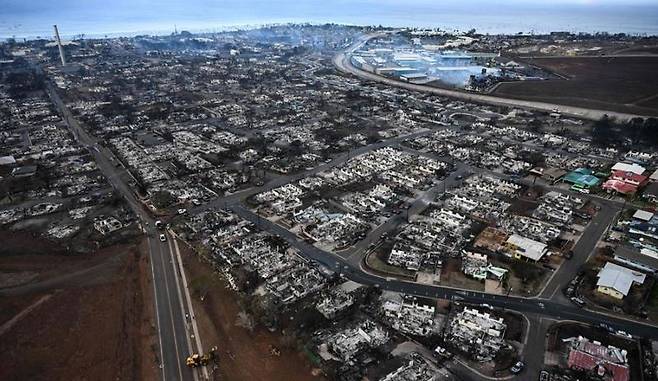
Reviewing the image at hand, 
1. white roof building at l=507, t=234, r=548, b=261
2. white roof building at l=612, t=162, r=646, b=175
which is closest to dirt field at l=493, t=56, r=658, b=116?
white roof building at l=612, t=162, r=646, b=175

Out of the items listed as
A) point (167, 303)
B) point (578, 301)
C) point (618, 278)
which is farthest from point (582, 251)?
point (167, 303)

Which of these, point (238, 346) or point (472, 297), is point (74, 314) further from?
point (472, 297)

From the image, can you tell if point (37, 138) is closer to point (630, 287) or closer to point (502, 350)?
point (502, 350)

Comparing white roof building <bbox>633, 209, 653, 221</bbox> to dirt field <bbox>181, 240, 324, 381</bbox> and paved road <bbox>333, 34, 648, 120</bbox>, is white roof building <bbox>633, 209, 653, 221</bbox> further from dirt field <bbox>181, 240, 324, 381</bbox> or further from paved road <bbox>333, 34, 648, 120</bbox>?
paved road <bbox>333, 34, 648, 120</bbox>

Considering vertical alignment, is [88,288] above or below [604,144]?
below

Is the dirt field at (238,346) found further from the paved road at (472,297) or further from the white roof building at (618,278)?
the white roof building at (618,278)

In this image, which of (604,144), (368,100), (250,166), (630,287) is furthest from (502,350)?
(368,100)

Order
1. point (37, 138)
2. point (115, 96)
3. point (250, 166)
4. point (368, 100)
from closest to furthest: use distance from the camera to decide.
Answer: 1. point (250, 166)
2. point (37, 138)
3. point (368, 100)
4. point (115, 96)
